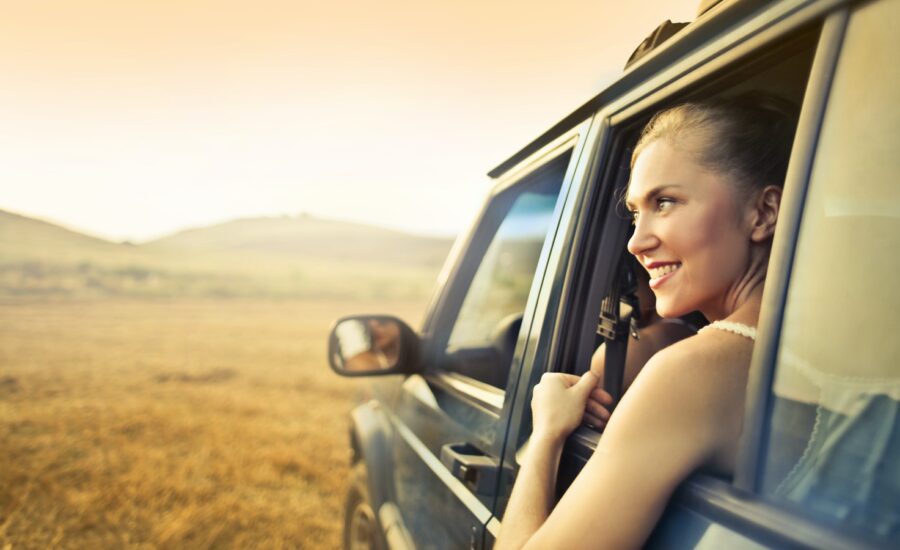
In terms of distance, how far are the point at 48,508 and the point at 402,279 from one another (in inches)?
1687

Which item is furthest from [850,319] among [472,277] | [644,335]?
[472,277]

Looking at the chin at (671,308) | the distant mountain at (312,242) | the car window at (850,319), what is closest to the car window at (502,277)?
the chin at (671,308)

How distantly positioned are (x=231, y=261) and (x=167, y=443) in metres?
45.3

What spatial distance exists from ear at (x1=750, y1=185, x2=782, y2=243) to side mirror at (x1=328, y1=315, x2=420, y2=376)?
1.60 m

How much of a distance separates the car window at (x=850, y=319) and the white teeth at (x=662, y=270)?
434mm

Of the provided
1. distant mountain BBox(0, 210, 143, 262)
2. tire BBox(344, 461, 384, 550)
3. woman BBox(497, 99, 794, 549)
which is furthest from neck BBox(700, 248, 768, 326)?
distant mountain BBox(0, 210, 143, 262)

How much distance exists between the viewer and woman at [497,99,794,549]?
947mm

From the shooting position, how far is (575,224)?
1.58 m

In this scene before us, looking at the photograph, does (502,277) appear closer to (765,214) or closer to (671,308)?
(671,308)

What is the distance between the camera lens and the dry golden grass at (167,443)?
4.64 meters

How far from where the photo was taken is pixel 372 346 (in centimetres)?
279

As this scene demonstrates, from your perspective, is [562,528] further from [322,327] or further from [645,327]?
[322,327]

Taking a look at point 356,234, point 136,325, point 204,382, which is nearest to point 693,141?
point 204,382

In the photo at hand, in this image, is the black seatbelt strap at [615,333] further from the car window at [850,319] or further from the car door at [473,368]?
the car window at [850,319]
